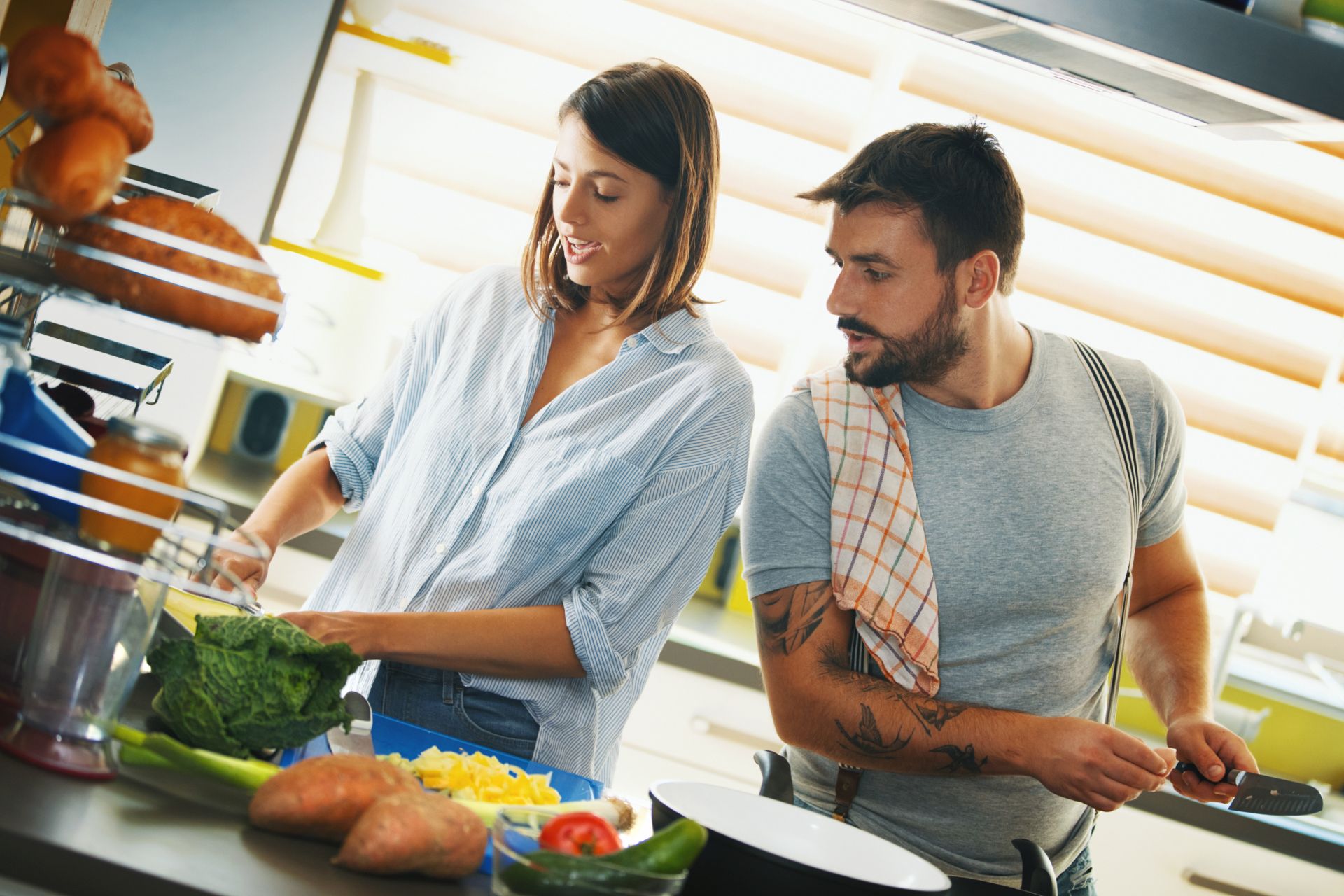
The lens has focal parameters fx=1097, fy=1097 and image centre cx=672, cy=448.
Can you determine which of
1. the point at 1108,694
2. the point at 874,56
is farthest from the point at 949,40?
the point at 874,56

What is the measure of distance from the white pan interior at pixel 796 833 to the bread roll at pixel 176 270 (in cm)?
52

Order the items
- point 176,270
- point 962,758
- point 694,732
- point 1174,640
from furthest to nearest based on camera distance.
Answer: point 694,732, point 1174,640, point 962,758, point 176,270

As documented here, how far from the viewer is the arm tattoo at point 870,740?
145 cm

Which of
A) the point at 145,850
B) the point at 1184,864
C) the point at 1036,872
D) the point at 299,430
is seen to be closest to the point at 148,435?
the point at 145,850

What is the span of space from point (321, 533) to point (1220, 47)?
6.60ft

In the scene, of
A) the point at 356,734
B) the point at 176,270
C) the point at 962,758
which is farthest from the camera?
the point at 962,758

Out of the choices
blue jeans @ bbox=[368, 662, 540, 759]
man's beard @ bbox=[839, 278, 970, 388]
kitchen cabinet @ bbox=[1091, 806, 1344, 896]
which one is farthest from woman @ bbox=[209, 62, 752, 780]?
kitchen cabinet @ bbox=[1091, 806, 1344, 896]

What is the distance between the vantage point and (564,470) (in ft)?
4.72

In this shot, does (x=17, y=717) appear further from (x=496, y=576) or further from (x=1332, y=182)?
(x=1332, y=182)

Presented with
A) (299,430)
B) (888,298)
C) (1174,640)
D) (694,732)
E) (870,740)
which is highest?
(888,298)

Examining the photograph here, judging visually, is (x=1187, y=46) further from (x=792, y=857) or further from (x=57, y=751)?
(x=57, y=751)

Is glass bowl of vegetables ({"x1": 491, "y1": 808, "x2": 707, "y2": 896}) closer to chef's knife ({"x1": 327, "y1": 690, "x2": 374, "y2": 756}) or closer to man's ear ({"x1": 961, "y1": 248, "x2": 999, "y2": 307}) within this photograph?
chef's knife ({"x1": 327, "y1": 690, "x2": 374, "y2": 756})

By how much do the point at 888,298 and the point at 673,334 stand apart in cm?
34

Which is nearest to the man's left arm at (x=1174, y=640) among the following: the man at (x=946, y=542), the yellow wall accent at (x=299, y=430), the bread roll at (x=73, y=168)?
the man at (x=946, y=542)
